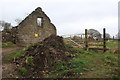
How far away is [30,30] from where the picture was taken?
28.8 m

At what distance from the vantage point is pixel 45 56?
14.2 metres

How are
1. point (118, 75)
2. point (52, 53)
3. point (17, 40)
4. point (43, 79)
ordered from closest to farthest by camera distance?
point (118, 75) → point (43, 79) → point (52, 53) → point (17, 40)

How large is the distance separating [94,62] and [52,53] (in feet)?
9.91

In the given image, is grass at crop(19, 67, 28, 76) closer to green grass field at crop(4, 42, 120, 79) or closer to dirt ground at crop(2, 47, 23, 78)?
dirt ground at crop(2, 47, 23, 78)

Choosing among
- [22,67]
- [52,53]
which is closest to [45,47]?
[52,53]

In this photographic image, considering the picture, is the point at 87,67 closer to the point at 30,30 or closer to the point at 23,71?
the point at 23,71

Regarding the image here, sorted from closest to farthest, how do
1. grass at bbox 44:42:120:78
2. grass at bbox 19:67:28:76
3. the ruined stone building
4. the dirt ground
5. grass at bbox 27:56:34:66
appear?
grass at bbox 44:42:120:78 → the dirt ground → grass at bbox 19:67:28:76 → grass at bbox 27:56:34:66 → the ruined stone building

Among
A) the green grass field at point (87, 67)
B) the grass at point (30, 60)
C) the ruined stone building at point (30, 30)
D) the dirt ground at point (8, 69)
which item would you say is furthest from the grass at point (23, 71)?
the ruined stone building at point (30, 30)

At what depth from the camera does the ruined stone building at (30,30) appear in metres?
28.2

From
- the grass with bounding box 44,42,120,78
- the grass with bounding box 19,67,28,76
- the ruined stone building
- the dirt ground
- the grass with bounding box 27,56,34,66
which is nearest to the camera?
the grass with bounding box 44,42,120,78

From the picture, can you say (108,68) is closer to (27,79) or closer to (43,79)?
(43,79)

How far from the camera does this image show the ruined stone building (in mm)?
28172

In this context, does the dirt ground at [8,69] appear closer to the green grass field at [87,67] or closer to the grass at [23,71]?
the grass at [23,71]

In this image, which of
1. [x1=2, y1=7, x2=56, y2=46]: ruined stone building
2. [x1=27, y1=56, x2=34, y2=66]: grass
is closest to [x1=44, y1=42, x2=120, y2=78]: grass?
[x1=27, y1=56, x2=34, y2=66]: grass
